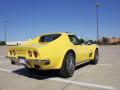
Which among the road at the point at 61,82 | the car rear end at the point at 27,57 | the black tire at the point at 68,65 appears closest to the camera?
the road at the point at 61,82

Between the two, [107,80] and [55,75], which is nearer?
[107,80]

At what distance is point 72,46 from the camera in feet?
25.6

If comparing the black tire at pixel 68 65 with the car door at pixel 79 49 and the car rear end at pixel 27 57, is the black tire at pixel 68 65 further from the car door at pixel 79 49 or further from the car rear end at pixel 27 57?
the car rear end at pixel 27 57

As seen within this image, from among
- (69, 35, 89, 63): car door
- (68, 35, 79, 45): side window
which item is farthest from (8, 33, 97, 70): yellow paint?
(68, 35, 79, 45): side window

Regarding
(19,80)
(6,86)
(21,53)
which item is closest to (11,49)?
(21,53)

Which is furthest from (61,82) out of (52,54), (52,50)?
(52,50)

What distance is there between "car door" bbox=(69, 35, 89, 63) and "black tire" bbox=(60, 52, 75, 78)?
18.5 inches

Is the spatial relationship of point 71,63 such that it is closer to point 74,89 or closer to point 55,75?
point 55,75

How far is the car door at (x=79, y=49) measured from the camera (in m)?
8.19

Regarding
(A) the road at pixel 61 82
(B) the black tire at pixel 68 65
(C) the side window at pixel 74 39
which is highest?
(C) the side window at pixel 74 39

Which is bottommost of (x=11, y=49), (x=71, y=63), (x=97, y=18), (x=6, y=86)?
(x=6, y=86)

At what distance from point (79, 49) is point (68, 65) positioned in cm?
124

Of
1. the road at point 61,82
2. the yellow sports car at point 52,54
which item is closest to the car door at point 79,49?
the yellow sports car at point 52,54

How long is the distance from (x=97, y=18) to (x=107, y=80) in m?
37.6
